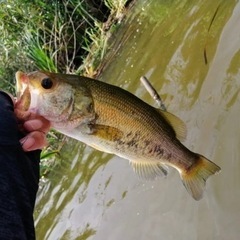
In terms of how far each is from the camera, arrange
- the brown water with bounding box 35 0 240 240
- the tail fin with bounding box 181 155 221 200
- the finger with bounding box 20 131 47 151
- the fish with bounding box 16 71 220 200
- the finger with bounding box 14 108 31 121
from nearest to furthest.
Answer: the finger with bounding box 20 131 47 151, the finger with bounding box 14 108 31 121, the fish with bounding box 16 71 220 200, the tail fin with bounding box 181 155 221 200, the brown water with bounding box 35 0 240 240

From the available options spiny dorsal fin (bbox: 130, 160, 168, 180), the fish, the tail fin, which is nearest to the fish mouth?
the fish

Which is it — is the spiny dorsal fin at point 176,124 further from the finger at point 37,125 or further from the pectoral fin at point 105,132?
the finger at point 37,125

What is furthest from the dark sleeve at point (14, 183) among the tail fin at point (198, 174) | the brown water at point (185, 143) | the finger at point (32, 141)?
the brown water at point (185, 143)

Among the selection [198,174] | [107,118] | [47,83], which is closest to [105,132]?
[107,118]

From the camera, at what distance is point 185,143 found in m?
4.50

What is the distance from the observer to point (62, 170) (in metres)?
6.25

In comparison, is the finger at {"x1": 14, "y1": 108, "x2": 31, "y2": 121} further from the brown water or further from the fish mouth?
the brown water

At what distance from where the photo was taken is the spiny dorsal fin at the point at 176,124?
285 centimetres

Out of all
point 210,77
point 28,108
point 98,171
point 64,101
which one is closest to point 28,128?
point 28,108

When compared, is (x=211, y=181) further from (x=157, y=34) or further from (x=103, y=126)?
(x=157, y=34)

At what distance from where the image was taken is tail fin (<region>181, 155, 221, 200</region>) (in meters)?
2.99

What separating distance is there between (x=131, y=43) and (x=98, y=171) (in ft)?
5.86

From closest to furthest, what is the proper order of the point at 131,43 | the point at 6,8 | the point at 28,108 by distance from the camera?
the point at 28,108, the point at 131,43, the point at 6,8

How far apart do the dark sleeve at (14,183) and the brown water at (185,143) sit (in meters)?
1.92
